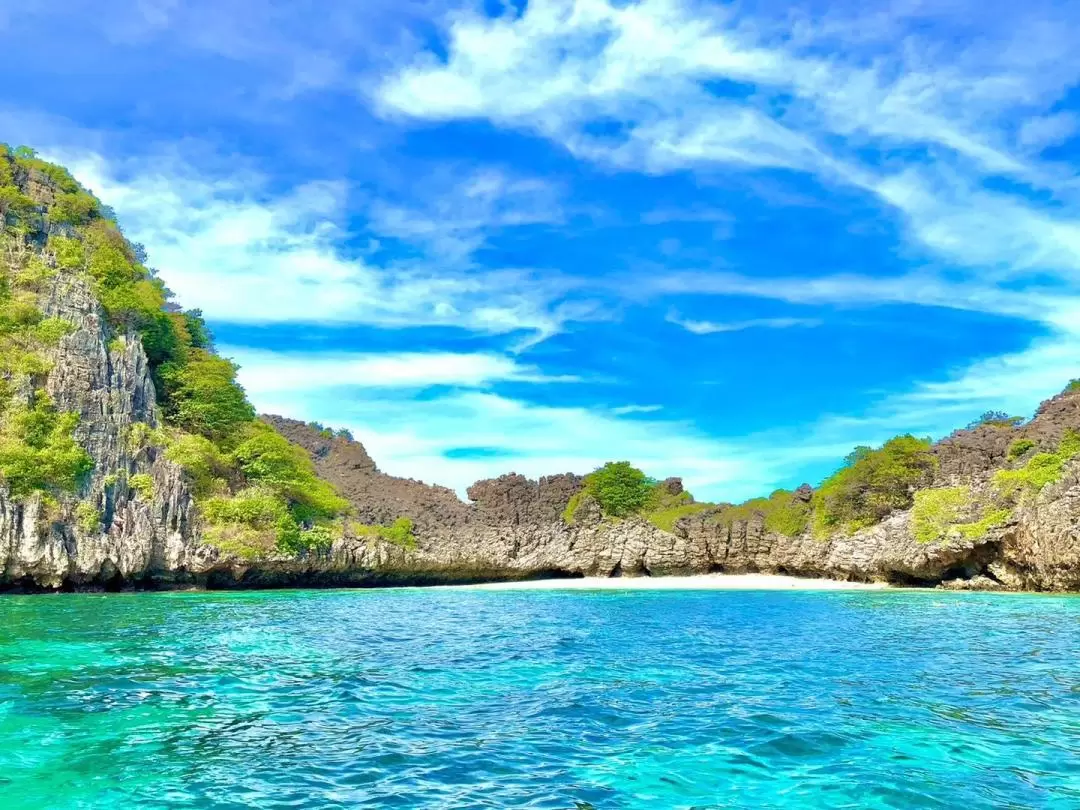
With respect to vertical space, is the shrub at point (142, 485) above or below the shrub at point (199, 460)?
below

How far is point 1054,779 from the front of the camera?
8570 millimetres

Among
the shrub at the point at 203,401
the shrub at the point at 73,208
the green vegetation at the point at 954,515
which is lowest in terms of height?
the green vegetation at the point at 954,515

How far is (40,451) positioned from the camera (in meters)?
45.5

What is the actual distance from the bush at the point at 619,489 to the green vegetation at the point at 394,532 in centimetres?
2072

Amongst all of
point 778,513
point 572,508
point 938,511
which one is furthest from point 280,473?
point 938,511

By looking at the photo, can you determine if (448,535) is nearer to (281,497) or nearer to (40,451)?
(281,497)

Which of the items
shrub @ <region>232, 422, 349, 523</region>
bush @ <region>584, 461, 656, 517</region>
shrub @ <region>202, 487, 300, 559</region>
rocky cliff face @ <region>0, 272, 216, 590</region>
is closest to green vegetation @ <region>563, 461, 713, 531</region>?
bush @ <region>584, 461, 656, 517</region>

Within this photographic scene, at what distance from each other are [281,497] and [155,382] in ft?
51.0

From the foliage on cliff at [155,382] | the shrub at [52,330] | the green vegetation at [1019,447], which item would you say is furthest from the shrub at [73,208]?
the green vegetation at [1019,447]

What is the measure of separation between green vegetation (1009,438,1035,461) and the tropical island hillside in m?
0.39

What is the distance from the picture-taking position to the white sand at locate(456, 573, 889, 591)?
54.0 meters

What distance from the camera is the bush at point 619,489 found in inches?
3098

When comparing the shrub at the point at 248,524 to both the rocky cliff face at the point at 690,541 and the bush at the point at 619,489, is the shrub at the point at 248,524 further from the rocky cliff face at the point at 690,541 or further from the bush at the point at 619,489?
the bush at the point at 619,489

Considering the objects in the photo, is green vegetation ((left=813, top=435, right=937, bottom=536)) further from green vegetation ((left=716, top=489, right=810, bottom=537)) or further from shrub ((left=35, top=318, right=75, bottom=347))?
shrub ((left=35, top=318, right=75, bottom=347))
